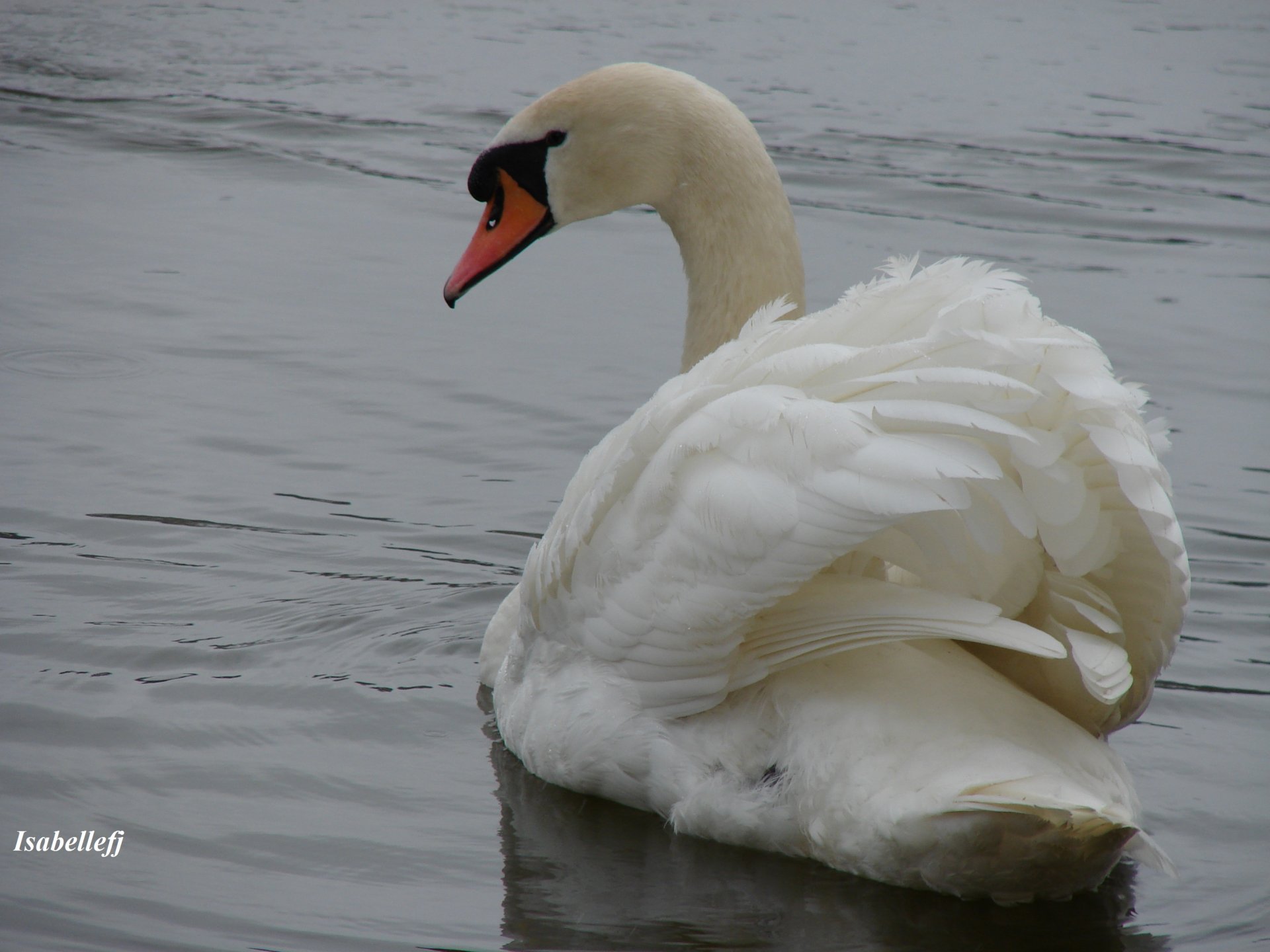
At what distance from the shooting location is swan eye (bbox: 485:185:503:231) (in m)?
5.21

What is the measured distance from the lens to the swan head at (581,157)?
488cm

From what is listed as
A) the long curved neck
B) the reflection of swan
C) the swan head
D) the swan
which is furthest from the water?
the long curved neck

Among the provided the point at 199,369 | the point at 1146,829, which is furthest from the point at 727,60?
the point at 1146,829

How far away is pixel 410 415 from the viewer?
7.30m

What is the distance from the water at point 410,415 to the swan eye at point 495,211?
46.2 inches

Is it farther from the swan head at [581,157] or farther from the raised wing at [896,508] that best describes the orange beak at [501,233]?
the raised wing at [896,508]

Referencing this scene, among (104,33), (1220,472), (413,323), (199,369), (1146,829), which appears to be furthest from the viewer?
(104,33)

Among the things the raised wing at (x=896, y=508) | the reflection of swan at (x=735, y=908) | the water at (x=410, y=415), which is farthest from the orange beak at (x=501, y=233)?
the reflection of swan at (x=735, y=908)

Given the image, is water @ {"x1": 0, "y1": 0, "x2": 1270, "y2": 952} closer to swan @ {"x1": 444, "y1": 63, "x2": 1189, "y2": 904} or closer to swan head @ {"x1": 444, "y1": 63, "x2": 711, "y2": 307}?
swan @ {"x1": 444, "y1": 63, "x2": 1189, "y2": 904}

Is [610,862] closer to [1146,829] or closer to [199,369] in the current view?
[1146,829]

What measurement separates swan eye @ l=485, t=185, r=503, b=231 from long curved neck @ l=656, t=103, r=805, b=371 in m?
0.64

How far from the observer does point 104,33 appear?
47.2 ft

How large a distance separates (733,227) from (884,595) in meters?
1.55

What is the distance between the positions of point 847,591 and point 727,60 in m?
11.5
